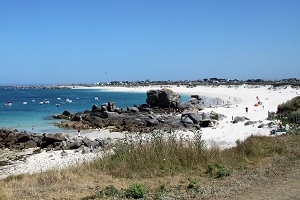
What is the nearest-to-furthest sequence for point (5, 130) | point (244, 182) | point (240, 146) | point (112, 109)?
point (244, 182)
point (240, 146)
point (5, 130)
point (112, 109)

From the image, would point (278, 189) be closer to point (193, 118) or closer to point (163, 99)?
point (193, 118)

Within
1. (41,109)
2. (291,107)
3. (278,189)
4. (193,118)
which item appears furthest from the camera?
(41,109)

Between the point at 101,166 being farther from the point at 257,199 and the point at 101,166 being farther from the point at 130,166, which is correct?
the point at 257,199

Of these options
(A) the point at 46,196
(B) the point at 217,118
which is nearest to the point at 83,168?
(A) the point at 46,196

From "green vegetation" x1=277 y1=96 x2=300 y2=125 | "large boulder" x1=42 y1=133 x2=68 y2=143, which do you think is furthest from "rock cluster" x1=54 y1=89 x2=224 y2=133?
"green vegetation" x1=277 y1=96 x2=300 y2=125

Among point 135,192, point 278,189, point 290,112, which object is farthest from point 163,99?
point 135,192

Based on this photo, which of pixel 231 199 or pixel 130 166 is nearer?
pixel 231 199

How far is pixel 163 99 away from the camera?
55.4 metres

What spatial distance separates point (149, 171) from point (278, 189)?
364 centimetres

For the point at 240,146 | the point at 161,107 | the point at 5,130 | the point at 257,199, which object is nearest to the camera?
the point at 257,199

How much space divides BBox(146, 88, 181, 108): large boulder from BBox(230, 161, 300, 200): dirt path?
44.5m

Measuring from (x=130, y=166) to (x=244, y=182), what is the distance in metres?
3.35

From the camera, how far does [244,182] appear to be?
990 centimetres

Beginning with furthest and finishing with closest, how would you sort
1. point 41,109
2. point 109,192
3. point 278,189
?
point 41,109, point 278,189, point 109,192
